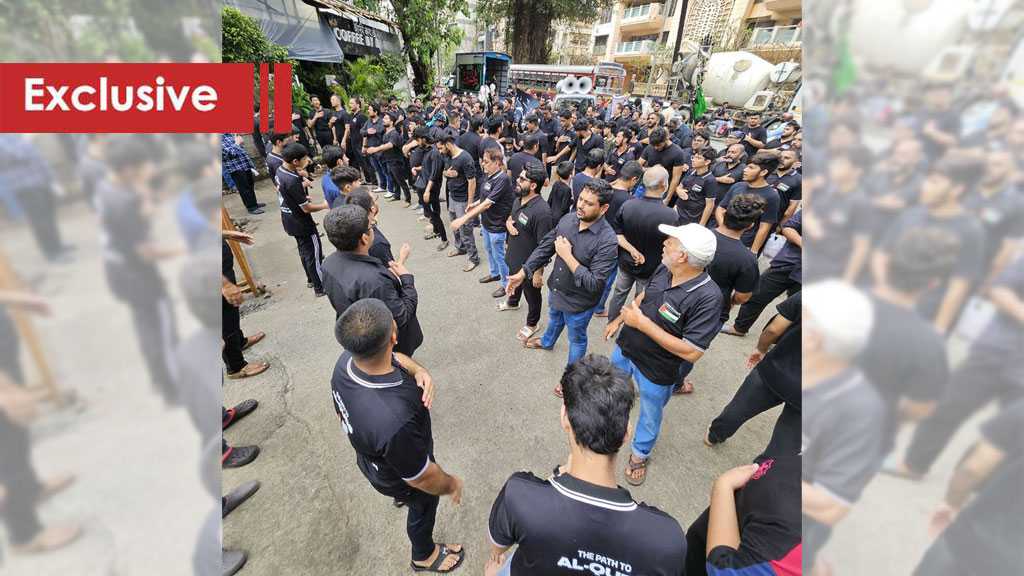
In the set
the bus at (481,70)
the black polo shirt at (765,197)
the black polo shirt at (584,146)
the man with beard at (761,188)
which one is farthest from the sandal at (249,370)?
the bus at (481,70)

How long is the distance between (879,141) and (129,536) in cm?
94

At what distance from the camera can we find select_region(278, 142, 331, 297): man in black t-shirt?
4133 mm

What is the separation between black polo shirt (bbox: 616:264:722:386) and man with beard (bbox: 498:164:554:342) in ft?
4.36

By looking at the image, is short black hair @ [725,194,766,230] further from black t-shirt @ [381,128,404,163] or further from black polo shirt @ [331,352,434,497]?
black t-shirt @ [381,128,404,163]

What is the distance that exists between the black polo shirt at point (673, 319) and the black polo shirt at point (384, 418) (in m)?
1.40

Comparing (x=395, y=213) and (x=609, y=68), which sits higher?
(x=609, y=68)

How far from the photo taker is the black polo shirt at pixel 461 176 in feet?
16.8

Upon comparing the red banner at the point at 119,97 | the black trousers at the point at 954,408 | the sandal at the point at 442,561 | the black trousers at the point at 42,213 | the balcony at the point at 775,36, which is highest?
the balcony at the point at 775,36

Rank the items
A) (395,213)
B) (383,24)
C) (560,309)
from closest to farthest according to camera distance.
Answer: (560,309), (395,213), (383,24)

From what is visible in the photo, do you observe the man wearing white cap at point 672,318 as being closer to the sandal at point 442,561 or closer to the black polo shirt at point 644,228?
the black polo shirt at point 644,228

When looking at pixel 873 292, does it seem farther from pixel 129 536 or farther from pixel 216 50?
pixel 129 536

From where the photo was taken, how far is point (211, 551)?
525 mm

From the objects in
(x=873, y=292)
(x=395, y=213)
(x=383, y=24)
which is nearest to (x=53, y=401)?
(x=873, y=292)

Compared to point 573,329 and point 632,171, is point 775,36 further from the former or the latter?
point 573,329
